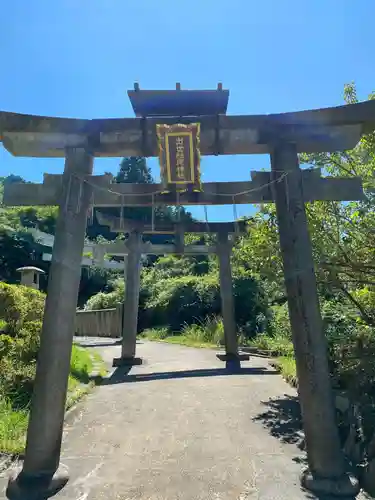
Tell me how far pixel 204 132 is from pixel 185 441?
12.9 ft

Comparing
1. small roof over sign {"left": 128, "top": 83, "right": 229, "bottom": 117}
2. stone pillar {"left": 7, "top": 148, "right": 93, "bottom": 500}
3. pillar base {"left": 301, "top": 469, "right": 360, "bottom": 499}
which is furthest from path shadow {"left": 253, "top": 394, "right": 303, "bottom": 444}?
small roof over sign {"left": 128, "top": 83, "right": 229, "bottom": 117}

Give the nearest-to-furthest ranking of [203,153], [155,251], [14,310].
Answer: [203,153]
[14,310]
[155,251]

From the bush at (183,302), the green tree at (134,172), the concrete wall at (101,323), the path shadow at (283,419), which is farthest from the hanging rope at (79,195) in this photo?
the green tree at (134,172)

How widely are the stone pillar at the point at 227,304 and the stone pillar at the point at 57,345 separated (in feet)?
24.8

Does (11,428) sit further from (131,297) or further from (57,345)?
(131,297)

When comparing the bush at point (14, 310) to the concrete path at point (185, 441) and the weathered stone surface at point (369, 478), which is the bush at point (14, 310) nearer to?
the concrete path at point (185, 441)

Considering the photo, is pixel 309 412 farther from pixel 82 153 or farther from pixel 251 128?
pixel 82 153

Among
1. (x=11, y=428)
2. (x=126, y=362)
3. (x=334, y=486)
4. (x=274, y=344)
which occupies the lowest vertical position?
(x=334, y=486)

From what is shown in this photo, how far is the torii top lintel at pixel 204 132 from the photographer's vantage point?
15.3 ft

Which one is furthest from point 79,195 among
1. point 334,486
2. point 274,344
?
point 274,344

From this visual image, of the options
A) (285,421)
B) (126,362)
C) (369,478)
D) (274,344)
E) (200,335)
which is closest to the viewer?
(369,478)

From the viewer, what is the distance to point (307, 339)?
4109mm

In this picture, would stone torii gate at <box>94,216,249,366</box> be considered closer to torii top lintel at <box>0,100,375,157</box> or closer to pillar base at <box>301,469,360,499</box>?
torii top lintel at <box>0,100,375,157</box>

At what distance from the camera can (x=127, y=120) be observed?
4.72m
